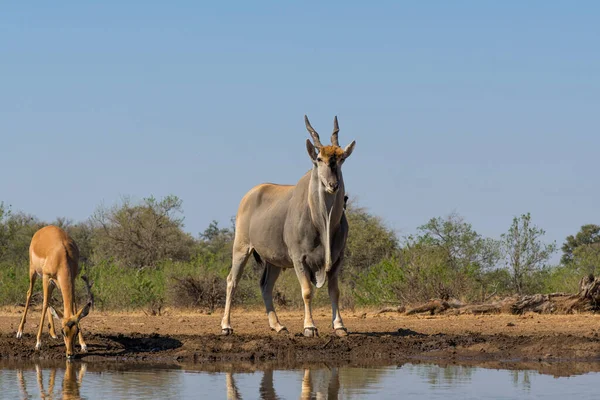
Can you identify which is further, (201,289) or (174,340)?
(201,289)

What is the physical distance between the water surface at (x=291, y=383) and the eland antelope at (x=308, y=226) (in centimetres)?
224

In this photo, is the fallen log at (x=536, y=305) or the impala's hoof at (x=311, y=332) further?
the fallen log at (x=536, y=305)

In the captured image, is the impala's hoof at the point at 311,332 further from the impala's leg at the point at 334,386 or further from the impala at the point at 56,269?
the impala at the point at 56,269

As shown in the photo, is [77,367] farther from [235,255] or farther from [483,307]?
[483,307]

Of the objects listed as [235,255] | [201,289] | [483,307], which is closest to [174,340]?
[235,255]

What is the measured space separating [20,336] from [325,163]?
505cm

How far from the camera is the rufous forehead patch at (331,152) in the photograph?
13.0 m

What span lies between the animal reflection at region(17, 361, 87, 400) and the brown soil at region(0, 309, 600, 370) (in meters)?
0.93

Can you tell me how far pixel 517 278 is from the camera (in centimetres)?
2498

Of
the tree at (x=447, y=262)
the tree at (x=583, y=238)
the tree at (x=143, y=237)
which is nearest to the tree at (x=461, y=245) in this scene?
the tree at (x=447, y=262)

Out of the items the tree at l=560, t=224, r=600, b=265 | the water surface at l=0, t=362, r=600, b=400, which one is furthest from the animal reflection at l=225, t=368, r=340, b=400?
the tree at l=560, t=224, r=600, b=265

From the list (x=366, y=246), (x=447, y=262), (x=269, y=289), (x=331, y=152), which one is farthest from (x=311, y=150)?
(x=366, y=246)

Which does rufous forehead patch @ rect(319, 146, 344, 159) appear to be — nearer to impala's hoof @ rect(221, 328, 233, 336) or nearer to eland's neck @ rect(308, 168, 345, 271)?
eland's neck @ rect(308, 168, 345, 271)

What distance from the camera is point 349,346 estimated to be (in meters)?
13.1
